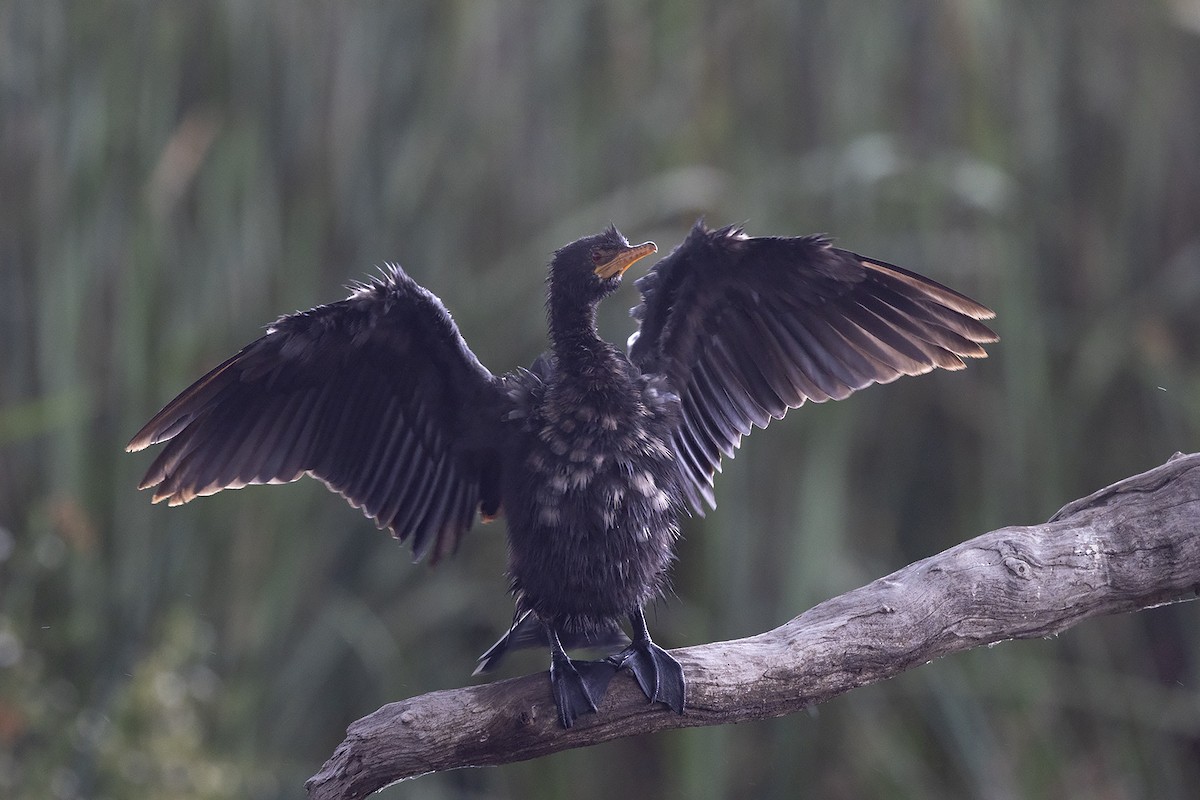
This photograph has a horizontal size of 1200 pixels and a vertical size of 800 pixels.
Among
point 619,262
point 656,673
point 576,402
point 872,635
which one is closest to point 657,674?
point 656,673

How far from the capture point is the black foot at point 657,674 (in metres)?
2.31

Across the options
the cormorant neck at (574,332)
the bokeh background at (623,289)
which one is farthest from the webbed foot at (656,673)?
the bokeh background at (623,289)

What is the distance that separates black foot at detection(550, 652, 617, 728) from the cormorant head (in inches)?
30.1

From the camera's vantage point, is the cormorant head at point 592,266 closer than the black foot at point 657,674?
No

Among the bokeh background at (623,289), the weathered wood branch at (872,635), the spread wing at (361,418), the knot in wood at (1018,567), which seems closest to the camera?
the weathered wood branch at (872,635)

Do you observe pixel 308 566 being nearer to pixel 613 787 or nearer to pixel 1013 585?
pixel 613 787

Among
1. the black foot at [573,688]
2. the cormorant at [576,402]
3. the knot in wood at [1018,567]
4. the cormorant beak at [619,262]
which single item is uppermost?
the cormorant beak at [619,262]

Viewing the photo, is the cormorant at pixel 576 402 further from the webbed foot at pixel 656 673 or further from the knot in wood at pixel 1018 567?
the knot in wood at pixel 1018 567

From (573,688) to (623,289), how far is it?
2.82 m

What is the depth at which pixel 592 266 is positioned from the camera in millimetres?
2627

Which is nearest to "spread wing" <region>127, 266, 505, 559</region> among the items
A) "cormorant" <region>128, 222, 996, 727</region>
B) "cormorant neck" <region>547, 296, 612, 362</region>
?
"cormorant" <region>128, 222, 996, 727</region>

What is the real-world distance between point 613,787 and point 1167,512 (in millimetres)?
3038

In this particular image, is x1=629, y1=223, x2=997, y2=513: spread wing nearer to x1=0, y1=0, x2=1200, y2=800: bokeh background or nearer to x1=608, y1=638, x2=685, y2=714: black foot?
x1=608, y1=638, x2=685, y2=714: black foot

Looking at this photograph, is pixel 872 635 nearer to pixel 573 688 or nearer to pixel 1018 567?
pixel 1018 567
